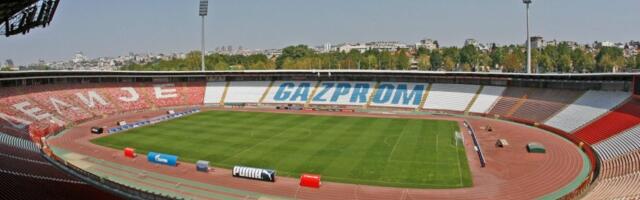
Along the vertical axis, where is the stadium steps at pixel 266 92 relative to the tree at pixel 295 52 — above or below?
below

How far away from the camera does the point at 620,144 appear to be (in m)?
37.8

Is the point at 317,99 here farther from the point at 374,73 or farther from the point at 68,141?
the point at 68,141

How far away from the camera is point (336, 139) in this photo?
46406mm

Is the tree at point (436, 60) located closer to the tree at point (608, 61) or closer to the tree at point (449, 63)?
the tree at point (449, 63)

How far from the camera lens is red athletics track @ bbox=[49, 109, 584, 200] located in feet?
96.1

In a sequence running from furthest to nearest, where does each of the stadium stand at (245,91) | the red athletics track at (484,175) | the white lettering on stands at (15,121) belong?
the stadium stand at (245,91)
the white lettering on stands at (15,121)
the red athletics track at (484,175)

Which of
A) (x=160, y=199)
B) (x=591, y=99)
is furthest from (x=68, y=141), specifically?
(x=591, y=99)

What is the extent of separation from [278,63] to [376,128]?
358ft

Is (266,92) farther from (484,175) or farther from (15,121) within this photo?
(484,175)

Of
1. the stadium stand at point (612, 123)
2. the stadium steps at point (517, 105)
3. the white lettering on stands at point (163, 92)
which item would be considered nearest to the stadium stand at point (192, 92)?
the white lettering on stands at point (163, 92)

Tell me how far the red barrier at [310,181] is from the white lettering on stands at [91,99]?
47.3 metres

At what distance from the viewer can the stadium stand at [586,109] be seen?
48.6 meters

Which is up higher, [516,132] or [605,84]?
[605,84]

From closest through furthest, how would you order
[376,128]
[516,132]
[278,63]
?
1. [516,132]
2. [376,128]
3. [278,63]
